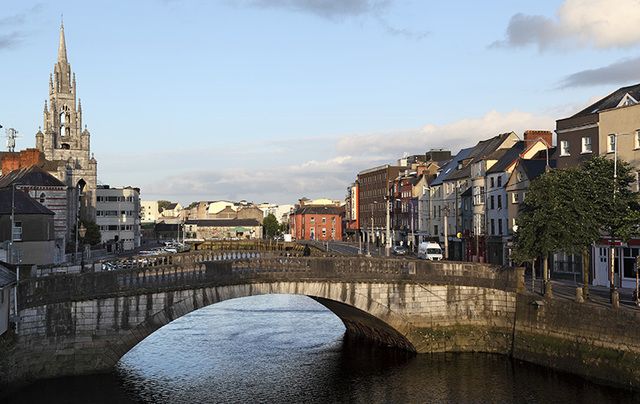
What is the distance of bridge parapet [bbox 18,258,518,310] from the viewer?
39.8m

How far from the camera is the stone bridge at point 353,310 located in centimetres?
3884

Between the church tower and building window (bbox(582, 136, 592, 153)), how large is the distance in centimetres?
10657

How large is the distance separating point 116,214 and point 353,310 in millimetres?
122670

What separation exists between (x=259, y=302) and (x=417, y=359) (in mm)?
38273

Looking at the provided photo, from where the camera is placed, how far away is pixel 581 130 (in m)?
61.4

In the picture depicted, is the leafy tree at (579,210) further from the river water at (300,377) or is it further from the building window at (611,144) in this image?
the river water at (300,377)

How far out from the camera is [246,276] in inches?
1736

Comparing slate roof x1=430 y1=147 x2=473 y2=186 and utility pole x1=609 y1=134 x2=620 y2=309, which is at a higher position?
slate roof x1=430 y1=147 x2=473 y2=186

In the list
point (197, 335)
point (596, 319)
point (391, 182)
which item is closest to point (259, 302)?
point (197, 335)

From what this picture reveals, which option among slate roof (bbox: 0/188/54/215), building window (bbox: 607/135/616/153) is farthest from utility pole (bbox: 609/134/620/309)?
slate roof (bbox: 0/188/54/215)

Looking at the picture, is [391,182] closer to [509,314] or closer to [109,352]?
[509,314]

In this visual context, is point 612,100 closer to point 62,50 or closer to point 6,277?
point 6,277

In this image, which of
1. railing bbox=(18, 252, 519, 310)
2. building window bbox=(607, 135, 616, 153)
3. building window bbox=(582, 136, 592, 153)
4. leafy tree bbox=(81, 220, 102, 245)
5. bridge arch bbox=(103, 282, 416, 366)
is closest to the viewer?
railing bbox=(18, 252, 519, 310)

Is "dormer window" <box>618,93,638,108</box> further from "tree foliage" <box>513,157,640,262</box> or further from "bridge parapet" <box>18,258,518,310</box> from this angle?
"bridge parapet" <box>18,258,518,310</box>
